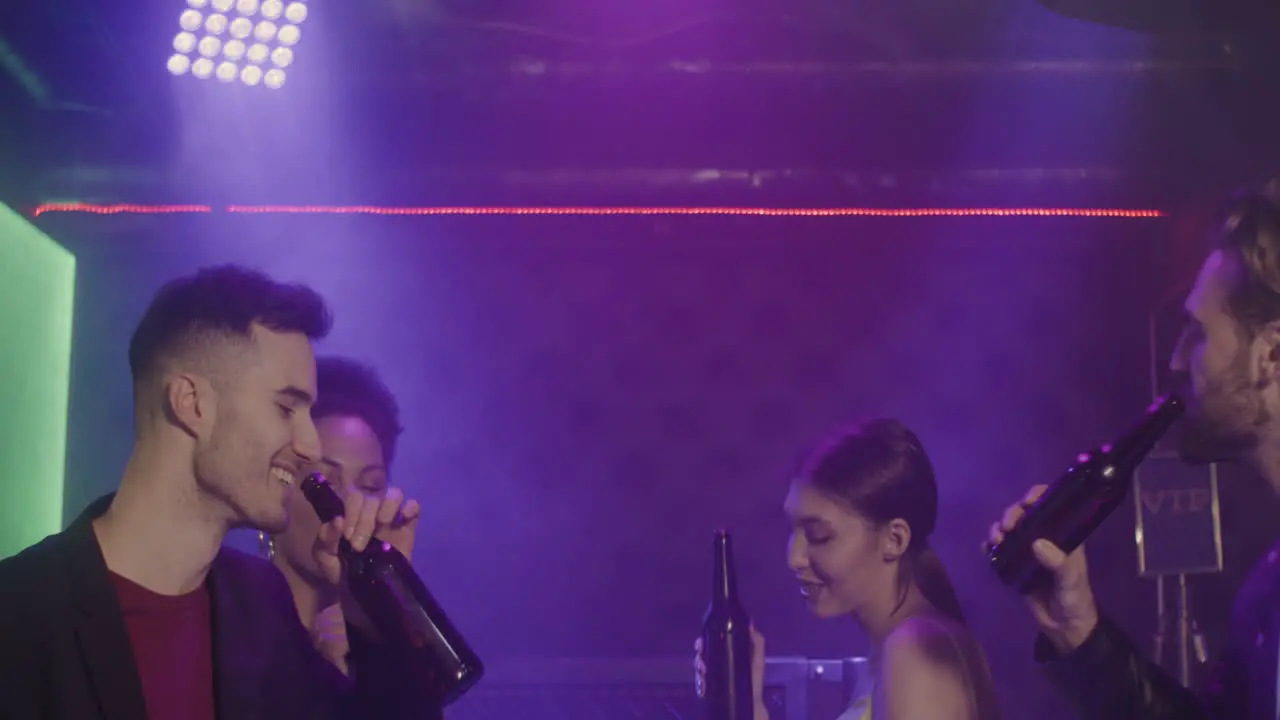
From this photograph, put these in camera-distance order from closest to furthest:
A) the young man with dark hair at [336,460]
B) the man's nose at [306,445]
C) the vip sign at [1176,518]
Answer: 1. the man's nose at [306,445]
2. the young man with dark hair at [336,460]
3. the vip sign at [1176,518]

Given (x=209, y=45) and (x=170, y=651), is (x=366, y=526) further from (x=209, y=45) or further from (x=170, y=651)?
(x=209, y=45)

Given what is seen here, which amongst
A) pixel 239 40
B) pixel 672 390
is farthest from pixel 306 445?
pixel 672 390

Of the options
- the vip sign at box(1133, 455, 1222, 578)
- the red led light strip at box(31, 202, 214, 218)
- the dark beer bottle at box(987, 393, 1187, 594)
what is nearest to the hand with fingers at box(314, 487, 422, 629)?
the dark beer bottle at box(987, 393, 1187, 594)

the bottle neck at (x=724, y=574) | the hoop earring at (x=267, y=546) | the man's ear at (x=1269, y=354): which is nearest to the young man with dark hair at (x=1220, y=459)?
the man's ear at (x=1269, y=354)

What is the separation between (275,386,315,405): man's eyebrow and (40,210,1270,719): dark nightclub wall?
160 centimetres

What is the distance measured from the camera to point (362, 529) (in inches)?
71.5

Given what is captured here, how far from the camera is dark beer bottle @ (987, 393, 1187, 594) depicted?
6.02 feet

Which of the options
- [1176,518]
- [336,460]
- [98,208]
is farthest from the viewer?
[1176,518]

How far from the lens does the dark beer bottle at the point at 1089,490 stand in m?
1.83

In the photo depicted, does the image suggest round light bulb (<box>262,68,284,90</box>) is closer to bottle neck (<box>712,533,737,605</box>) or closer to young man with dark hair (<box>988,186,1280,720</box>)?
bottle neck (<box>712,533,737,605</box>)

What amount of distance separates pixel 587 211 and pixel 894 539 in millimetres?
1350

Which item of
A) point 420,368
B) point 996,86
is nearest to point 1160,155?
point 996,86

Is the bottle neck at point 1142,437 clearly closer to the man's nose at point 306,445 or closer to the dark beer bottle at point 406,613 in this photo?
the dark beer bottle at point 406,613

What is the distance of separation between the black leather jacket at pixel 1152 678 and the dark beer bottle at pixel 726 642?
1.92ft
